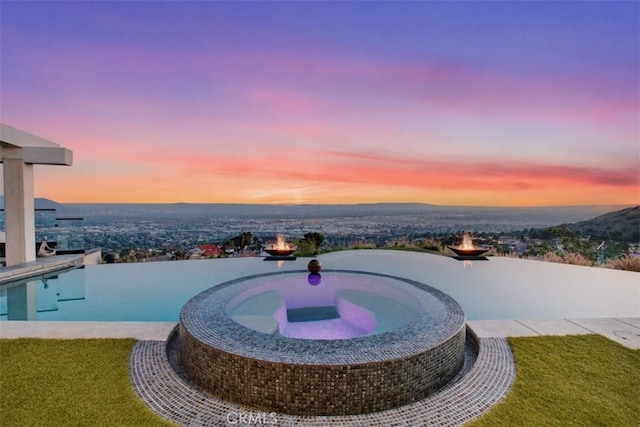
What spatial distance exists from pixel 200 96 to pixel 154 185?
17.3ft

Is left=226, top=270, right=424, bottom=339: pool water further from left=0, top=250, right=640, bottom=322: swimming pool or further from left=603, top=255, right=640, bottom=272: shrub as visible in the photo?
left=603, top=255, right=640, bottom=272: shrub

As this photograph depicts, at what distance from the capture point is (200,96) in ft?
30.0

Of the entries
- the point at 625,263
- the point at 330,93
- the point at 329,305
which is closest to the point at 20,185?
the point at 330,93

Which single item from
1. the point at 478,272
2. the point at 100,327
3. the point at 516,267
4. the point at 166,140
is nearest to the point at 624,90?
the point at 516,267

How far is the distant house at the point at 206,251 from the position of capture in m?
11.1

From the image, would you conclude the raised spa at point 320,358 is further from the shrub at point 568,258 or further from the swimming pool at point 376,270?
the shrub at point 568,258

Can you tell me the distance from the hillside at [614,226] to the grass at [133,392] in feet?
29.9

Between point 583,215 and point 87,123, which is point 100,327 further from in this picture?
point 583,215

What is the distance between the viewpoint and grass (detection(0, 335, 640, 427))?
103 inches

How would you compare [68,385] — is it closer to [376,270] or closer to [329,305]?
[329,305]

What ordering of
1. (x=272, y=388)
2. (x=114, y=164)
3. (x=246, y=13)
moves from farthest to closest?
(x=114, y=164) < (x=246, y=13) < (x=272, y=388)

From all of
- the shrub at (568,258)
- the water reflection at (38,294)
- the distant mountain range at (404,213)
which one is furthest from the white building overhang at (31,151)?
the shrub at (568,258)

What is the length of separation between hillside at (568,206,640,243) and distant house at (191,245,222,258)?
13.1 meters

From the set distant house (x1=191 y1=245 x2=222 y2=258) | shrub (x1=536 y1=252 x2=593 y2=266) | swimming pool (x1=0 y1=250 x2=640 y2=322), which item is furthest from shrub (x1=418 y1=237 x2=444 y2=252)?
distant house (x1=191 y1=245 x2=222 y2=258)
